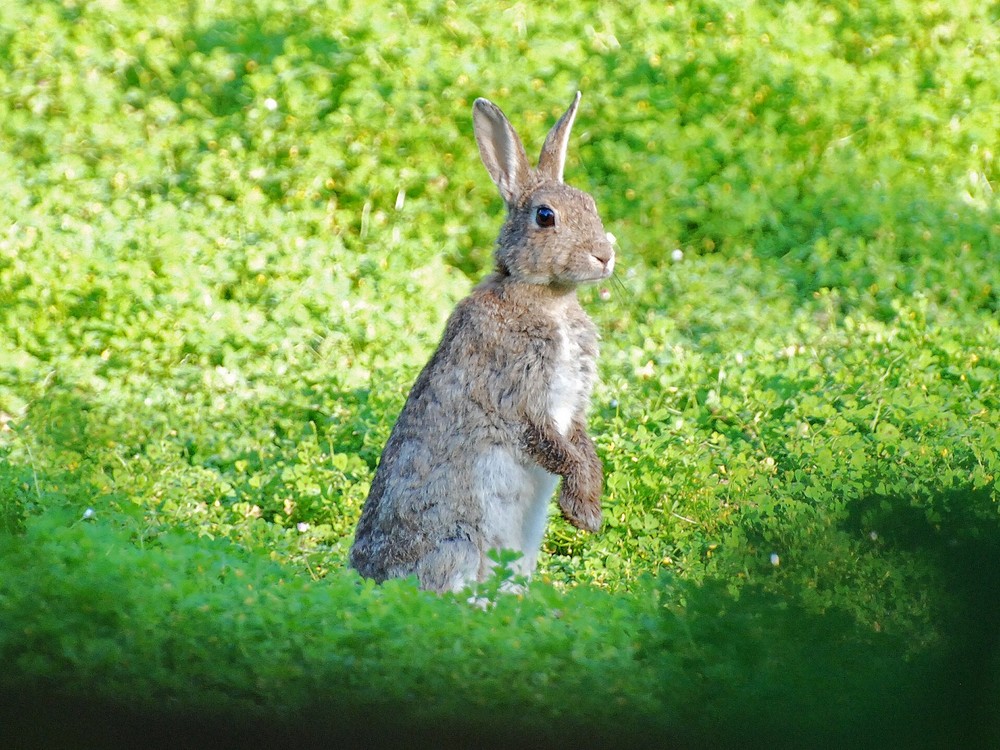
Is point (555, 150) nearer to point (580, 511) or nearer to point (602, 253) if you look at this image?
point (602, 253)

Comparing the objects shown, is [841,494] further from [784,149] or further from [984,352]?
[784,149]

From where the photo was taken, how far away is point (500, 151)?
18.5 feet

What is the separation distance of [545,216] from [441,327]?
3277mm

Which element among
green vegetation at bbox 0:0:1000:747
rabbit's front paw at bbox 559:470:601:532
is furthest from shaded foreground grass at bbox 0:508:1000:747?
rabbit's front paw at bbox 559:470:601:532

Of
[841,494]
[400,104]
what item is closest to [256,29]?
[400,104]

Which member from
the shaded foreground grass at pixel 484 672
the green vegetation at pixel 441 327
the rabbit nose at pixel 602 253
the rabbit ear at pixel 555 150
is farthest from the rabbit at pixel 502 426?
the shaded foreground grass at pixel 484 672

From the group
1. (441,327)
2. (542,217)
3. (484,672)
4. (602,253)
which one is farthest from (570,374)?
(441,327)

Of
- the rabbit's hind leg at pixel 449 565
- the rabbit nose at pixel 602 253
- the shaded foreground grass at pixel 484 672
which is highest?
the rabbit nose at pixel 602 253

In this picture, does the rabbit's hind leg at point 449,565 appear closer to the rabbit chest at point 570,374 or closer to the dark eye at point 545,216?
the rabbit chest at point 570,374

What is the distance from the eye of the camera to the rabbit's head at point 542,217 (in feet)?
17.5

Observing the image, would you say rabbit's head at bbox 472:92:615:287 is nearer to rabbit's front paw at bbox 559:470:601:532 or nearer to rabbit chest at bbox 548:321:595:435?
rabbit chest at bbox 548:321:595:435

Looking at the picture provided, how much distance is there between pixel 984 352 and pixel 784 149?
3.16 metres

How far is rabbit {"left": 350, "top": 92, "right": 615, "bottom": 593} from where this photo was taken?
524cm

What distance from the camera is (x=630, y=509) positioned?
652cm
